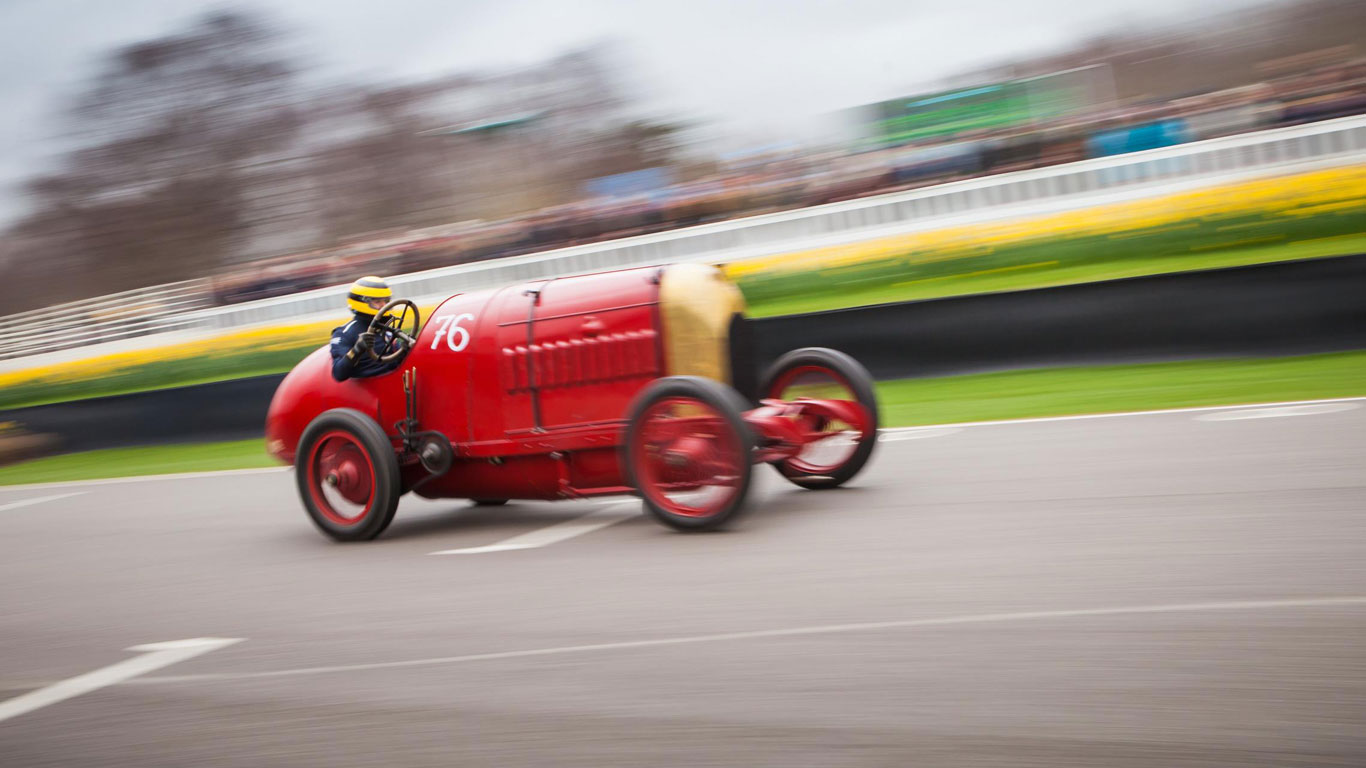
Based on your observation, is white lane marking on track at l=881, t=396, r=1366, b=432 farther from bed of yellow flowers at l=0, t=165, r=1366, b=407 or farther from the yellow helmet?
bed of yellow flowers at l=0, t=165, r=1366, b=407

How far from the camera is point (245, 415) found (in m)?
14.9

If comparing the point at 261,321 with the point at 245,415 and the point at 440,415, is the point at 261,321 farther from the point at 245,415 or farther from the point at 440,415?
the point at 440,415

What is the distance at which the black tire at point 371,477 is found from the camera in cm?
641

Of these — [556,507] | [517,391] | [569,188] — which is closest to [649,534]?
[517,391]

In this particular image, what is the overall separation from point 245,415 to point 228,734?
1210 centimetres

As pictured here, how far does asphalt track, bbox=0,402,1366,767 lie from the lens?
3.03 metres

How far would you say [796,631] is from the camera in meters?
3.96

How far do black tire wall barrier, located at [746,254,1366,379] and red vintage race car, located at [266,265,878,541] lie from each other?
4.00 metres

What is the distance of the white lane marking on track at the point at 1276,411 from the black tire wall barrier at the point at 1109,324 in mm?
2237

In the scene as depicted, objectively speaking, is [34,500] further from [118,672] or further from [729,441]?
[729,441]

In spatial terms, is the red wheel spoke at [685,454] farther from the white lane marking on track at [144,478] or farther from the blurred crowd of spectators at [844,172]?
the blurred crowd of spectators at [844,172]

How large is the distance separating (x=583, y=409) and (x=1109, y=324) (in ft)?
20.6

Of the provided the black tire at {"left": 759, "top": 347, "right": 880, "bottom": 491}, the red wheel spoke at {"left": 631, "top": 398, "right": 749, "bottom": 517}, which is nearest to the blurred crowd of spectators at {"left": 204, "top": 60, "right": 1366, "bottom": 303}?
the black tire at {"left": 759, "top": 347, "right": 880, "bottom": 491}

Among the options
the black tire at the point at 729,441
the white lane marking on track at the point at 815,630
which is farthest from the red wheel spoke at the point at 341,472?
the white lane marking on track at the point at 815,630
